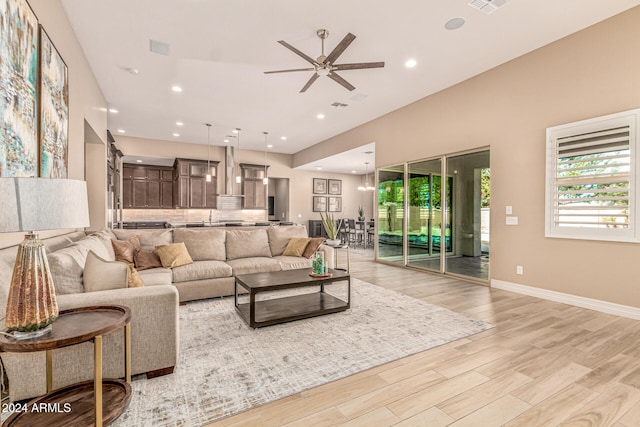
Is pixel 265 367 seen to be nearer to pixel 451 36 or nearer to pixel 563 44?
pixel 451 36

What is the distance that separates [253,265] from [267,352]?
1827 mm

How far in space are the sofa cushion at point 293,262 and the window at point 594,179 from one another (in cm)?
332

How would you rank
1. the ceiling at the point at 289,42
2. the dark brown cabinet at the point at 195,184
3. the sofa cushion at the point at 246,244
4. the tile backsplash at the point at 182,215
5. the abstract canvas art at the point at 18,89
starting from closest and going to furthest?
the abstract canvas art at the point at 18,89 < the ceiling at the point at 289,42 < the sofa cushion at the point at 246,244 < the dark brown cabinet at the point at 195,184 < the tile backsplash at the point at 182,215

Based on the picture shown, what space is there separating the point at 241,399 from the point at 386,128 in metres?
6.06

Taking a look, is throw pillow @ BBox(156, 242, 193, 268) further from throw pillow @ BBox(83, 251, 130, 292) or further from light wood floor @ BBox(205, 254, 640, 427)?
light wood floor @ BBox(205, 254, 640, 427)

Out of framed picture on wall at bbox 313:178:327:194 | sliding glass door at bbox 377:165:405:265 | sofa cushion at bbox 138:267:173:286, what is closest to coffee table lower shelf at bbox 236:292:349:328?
sofa cushion at bbox 138:267:173:286

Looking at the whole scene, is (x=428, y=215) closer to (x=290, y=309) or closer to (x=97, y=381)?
(x=290, y=309)

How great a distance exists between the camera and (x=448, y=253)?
5.59 meters

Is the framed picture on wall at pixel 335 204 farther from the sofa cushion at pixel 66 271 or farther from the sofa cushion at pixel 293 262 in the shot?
the sofa cushion at pixel 66 271

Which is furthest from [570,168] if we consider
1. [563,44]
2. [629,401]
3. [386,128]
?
[386,128]

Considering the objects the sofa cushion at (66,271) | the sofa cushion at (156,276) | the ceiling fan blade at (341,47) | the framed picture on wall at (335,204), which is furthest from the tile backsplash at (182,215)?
the sofa cushion at (66,271)

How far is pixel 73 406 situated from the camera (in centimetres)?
156

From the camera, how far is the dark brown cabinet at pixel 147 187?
384 inches

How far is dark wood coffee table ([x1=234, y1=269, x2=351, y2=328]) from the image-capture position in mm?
2922
